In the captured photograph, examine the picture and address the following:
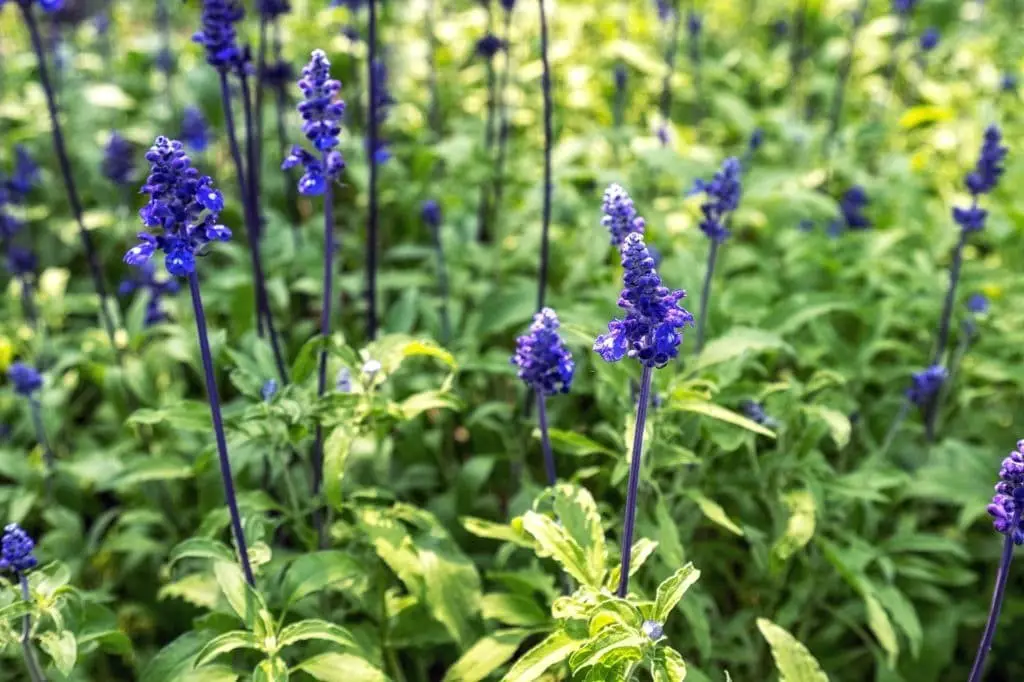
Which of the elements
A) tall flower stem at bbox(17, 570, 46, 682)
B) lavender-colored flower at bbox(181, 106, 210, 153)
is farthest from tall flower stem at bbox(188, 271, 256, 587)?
lavender-colored flower at bbox(181, 106, 210, 153)

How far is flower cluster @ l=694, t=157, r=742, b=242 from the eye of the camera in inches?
154

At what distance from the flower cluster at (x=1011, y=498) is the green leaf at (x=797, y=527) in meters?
0.83

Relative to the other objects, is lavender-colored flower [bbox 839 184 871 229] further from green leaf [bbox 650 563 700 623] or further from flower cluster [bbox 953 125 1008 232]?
green leaf [bbox 650 563 700 623]

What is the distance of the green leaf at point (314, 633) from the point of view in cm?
287

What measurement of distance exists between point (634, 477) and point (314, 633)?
1.03 m

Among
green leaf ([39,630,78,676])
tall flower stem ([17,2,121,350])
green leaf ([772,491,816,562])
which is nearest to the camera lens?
green leaf ([39,630,78,676])

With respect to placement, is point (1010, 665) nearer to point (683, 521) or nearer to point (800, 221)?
point (683, 521)

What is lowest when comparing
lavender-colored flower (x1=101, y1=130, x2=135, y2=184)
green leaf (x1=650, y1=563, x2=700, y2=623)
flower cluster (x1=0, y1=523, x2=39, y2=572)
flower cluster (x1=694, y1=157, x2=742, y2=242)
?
flower cluster (x1=0, y1=523, x2=39, y2=572)

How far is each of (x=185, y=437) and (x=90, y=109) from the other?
4.18 m

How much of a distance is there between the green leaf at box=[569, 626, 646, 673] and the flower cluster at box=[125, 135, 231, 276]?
1.41 meters

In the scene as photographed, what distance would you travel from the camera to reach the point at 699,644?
352 centimetres

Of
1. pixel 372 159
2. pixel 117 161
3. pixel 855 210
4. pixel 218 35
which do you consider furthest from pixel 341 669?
pixel 855 210

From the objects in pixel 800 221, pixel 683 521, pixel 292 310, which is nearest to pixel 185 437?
pixel 292 310

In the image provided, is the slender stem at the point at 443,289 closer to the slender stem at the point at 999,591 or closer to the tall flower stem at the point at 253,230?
the tall flower stem at the point at 253,230
